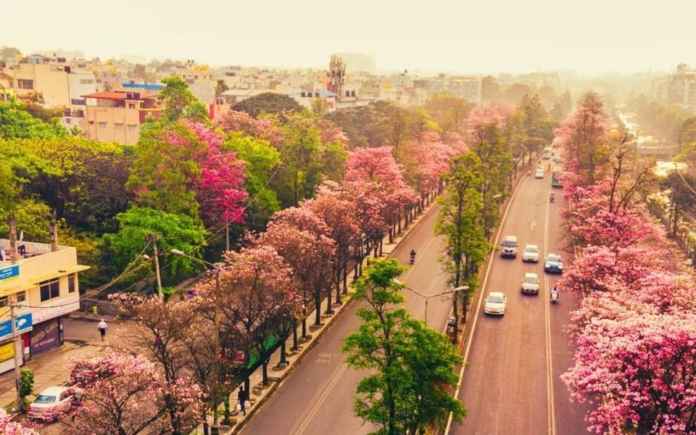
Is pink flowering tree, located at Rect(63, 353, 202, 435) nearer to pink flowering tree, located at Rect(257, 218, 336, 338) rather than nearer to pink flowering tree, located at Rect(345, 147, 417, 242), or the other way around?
pink flowering tree, located at Rect(257, 218, 336, 338)

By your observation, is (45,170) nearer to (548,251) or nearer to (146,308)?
(146,308)

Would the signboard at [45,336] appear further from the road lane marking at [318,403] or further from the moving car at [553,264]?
the moving car at [553,264]

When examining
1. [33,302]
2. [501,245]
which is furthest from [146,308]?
[501,245]

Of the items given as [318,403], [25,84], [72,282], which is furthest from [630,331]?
[25,84]

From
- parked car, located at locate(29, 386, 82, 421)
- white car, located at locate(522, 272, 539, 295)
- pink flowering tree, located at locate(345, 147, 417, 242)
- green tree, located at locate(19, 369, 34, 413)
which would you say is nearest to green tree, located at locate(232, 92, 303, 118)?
pink flowering tree, located at locate(345, 147, 417, 242)

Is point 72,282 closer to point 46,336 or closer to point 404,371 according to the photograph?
point 46,336
